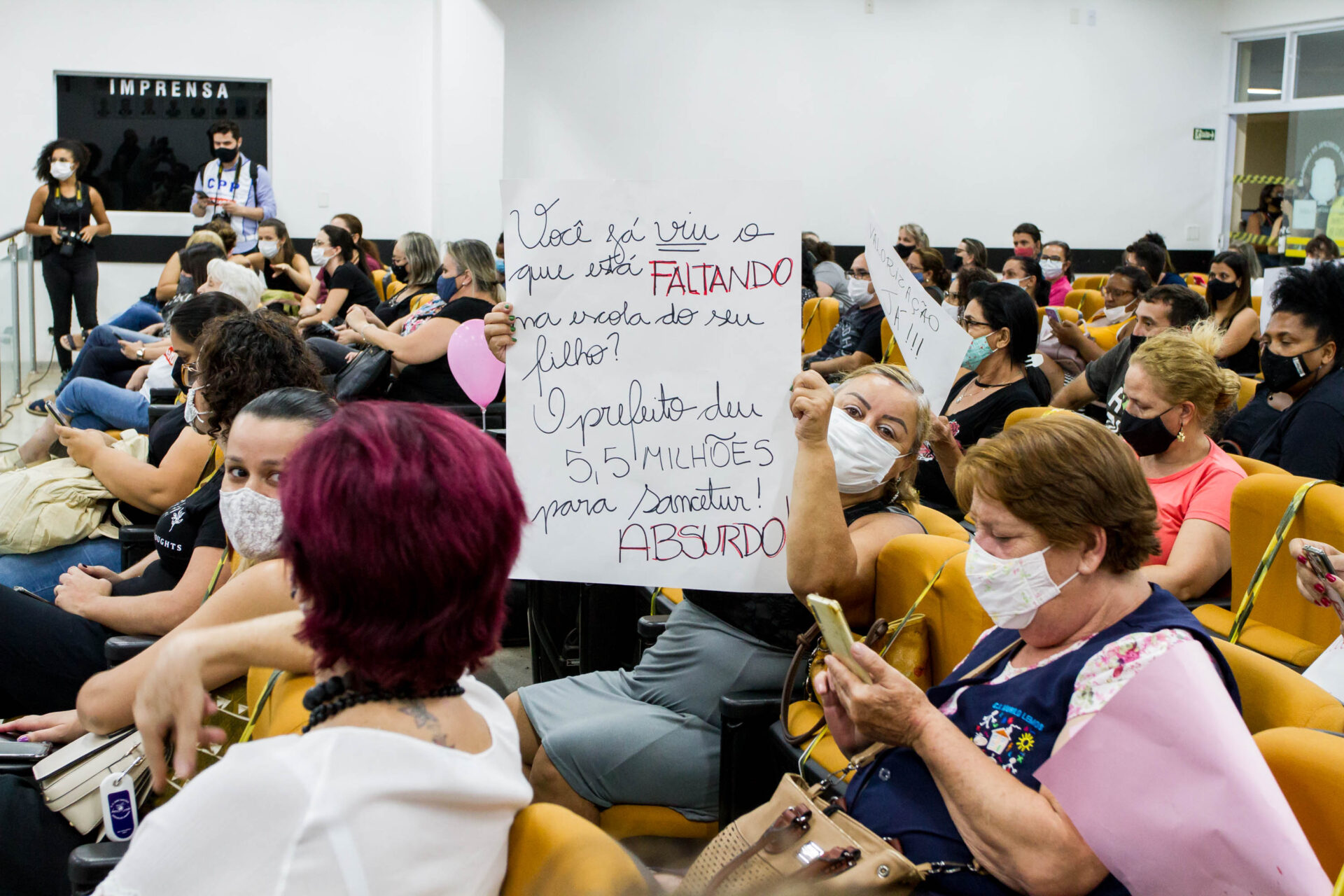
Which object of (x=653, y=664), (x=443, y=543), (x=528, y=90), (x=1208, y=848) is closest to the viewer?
(x=443, y=543)

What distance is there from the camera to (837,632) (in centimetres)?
146

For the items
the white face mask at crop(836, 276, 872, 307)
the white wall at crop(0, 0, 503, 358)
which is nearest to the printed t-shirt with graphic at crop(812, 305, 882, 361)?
the white face mask at crop(836, 276, 872, 307)

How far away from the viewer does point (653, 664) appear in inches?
81.7

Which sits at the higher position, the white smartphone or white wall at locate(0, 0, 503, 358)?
white wall at locate(0, 0, 503, 358)

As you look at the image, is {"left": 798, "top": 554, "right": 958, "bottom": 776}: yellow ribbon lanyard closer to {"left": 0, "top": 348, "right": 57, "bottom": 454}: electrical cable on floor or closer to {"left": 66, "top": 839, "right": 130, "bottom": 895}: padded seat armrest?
{"left": 66, "top": 839, "right": 130, "bottom": 895}: padded seat armrest

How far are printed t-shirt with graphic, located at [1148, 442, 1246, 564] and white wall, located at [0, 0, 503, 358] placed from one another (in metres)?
8.72

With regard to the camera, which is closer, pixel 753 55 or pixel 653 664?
pixel 653 664

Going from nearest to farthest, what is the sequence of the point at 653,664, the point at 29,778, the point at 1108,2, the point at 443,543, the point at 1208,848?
1. the point at 443,543
2. the point at 1208,848
3. the point at 29,778
4. the point at 653,664
5. the point at 1108,2

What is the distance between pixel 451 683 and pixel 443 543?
0.16 m

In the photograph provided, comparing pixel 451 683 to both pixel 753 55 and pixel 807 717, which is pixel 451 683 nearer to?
pixel 807 717

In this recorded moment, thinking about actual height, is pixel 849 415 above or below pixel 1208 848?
above

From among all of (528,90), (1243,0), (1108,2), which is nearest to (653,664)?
(528,90)

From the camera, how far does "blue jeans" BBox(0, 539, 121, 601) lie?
301cm

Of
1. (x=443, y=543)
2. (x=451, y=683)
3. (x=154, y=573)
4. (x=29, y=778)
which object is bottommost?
(x=29, y=778)
